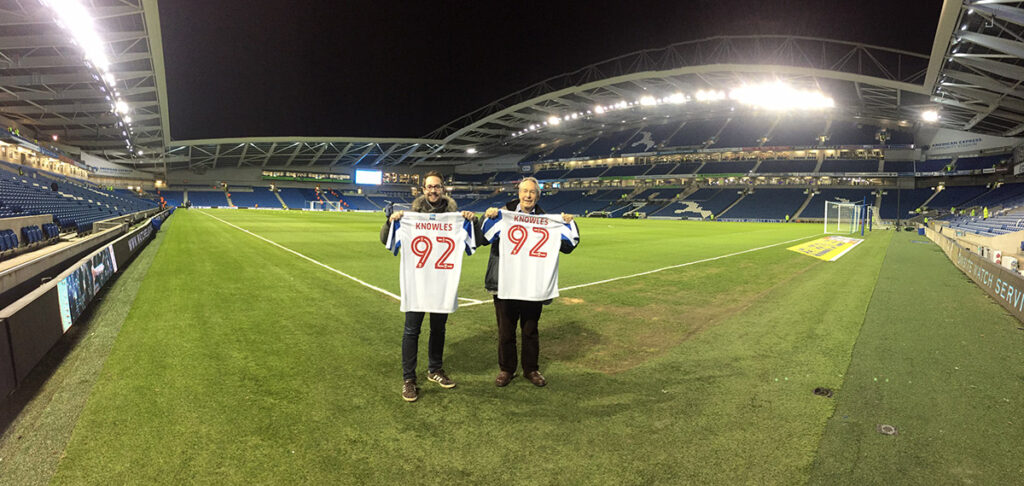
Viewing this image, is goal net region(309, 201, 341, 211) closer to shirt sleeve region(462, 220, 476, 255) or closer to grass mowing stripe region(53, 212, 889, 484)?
grass mowing stripe region(53, 212, 889, 484)

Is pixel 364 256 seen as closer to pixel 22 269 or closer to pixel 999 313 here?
pixel 22 269

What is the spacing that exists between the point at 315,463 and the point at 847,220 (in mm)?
67541

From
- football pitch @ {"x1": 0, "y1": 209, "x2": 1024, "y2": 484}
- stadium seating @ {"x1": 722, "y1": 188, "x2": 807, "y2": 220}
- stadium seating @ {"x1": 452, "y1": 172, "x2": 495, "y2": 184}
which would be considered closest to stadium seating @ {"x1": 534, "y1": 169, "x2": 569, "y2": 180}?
stadium seating @ {"x1": 452, "y1": 172, "x2": 495, "y2": 184}

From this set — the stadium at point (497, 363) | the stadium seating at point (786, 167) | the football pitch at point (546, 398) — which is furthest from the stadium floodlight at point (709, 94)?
the football pitch at point (546, 398)

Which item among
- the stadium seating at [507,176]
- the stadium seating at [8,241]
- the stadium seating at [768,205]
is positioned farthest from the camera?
the stadium seating at [507,176]

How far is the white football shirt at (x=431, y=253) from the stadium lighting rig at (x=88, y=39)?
27115 millimetres

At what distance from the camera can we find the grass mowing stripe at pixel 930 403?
2758 mm

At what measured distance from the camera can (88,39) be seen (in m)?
23.1

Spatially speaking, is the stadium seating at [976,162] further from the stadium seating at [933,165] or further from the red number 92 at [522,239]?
the red number 92 at [522,239]

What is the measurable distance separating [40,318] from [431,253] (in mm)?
4351

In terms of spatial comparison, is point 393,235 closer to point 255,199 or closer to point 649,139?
point 649,139

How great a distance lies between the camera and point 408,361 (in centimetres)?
384

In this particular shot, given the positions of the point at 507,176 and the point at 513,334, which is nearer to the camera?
the point at 513,334

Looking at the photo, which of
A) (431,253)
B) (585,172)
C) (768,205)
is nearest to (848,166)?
(768,205)
